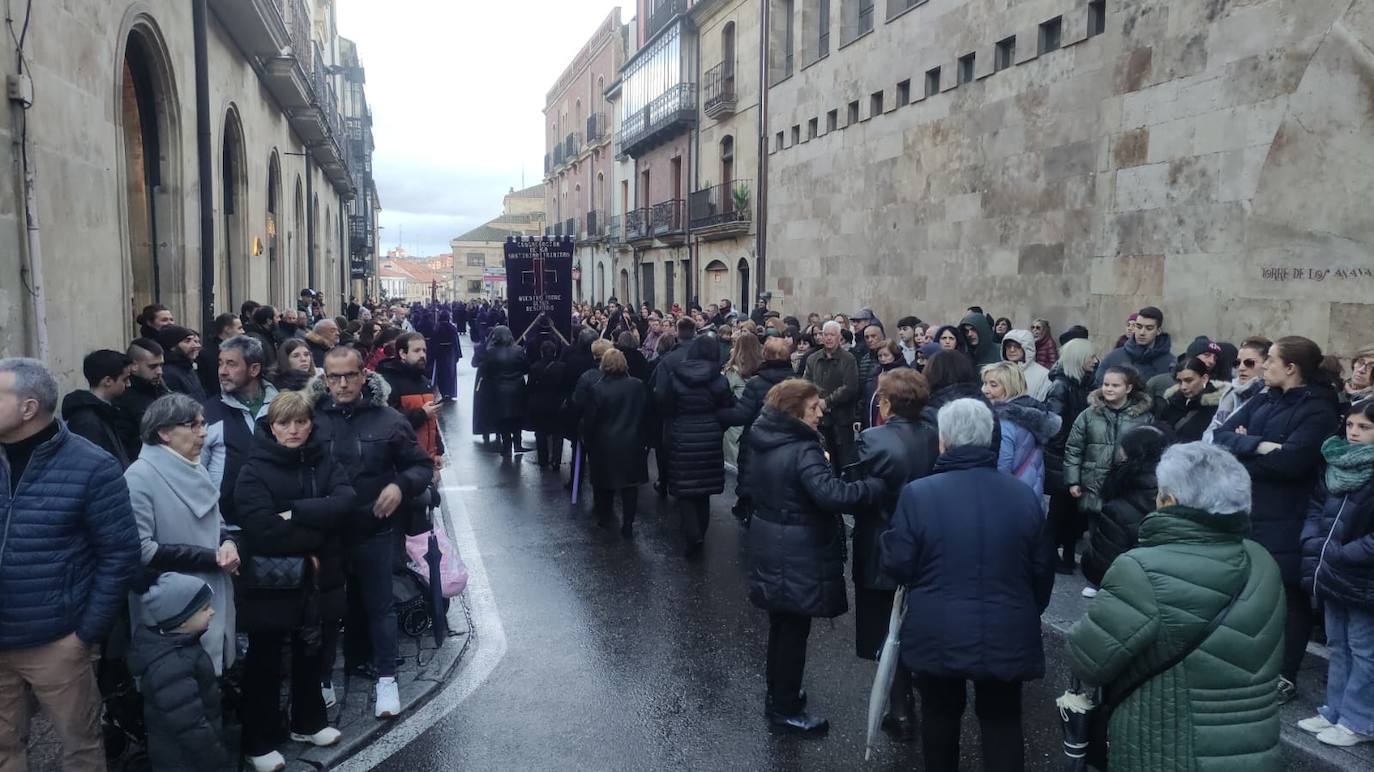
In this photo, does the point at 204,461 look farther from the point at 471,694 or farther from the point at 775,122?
the point at 775,122

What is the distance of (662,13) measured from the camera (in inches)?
1212

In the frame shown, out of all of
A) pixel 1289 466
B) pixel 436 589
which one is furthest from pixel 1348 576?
pixel 436 589

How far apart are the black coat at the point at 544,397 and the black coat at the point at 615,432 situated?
2.09 meters

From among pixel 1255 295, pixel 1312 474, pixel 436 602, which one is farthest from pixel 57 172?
pixel 1255 295

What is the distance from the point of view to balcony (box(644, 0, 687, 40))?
2830 centimetres

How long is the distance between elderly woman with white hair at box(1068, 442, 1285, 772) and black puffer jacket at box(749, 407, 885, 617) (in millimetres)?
1506

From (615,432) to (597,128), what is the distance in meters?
36.5

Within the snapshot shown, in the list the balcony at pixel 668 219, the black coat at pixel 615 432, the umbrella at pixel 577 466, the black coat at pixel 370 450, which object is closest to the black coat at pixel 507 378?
the umbrella at pixel 577 466

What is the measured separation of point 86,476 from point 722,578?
14.4ft

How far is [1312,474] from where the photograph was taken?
4840 millimetres

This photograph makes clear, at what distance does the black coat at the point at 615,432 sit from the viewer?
8.12m

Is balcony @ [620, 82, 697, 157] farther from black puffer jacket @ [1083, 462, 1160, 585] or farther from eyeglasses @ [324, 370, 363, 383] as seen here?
black puffer jacket @ [1083, 462, 1160, 585]

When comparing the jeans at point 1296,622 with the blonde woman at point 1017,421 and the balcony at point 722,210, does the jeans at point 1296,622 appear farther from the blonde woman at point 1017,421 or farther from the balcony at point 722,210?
the balcony at point 722,210

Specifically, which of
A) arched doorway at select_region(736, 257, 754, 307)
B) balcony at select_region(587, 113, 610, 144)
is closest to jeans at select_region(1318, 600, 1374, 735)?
arched doorway at select_region(736, 257, 754, 307)
